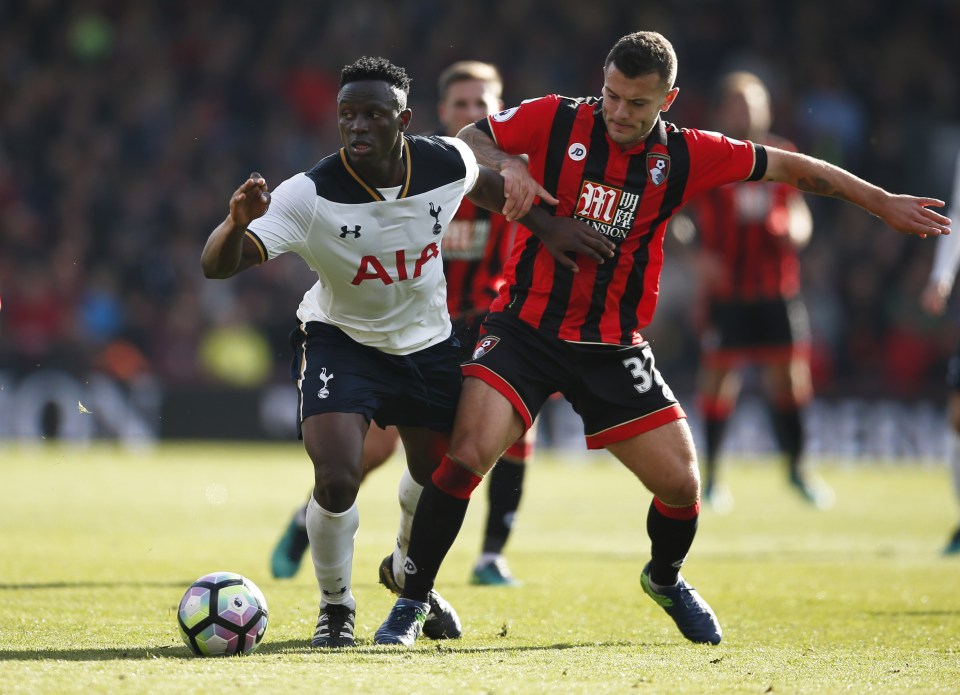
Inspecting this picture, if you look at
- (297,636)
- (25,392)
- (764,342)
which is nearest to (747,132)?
(764,342)

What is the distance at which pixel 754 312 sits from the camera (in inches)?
460

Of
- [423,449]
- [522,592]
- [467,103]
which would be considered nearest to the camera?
[423,449]

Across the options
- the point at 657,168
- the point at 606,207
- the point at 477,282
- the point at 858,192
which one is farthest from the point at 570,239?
the point at 477,282

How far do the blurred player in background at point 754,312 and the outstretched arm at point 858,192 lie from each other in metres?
5.85

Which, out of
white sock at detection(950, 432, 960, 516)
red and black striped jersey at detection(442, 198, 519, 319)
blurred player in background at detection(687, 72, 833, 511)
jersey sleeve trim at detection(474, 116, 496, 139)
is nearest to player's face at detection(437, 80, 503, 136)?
red and black striped jersey at detection(442, 198, 519, 319)

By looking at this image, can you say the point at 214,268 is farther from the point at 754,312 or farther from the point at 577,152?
the point at 754,312

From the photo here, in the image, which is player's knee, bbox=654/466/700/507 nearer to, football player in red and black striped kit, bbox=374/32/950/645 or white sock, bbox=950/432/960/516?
football player in red and black striped kit, bbox=374/32/950/645

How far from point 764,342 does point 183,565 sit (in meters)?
5.76

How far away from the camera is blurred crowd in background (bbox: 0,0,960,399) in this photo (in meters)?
17.4

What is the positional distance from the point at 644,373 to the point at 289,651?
5.92 ft

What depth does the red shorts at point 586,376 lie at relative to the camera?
18.4 feet

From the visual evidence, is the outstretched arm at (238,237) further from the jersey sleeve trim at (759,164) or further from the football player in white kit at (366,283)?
the jersey sleeve trim at (759,164)

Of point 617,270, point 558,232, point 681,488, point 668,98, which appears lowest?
point 681,488

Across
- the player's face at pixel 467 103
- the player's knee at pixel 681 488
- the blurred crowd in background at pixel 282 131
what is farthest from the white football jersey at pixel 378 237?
the blurred crowd in background at pixel 282 131
